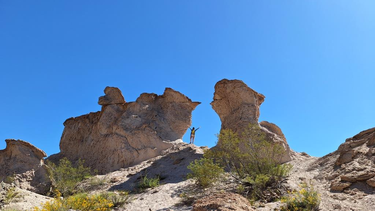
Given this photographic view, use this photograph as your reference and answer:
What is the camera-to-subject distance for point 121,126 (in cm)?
1758

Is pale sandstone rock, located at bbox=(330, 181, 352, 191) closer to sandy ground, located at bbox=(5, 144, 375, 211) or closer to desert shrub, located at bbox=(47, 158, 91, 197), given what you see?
sandy ground, located at bbox=(5, 144, 375, 211)

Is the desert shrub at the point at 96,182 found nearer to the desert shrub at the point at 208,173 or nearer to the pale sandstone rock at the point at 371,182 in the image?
the desert shrub at the point at 208,173

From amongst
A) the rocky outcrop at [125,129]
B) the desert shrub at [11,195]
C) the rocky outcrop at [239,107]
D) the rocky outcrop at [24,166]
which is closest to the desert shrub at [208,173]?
the rocky outcrop at [239,107]

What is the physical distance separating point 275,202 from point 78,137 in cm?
1615

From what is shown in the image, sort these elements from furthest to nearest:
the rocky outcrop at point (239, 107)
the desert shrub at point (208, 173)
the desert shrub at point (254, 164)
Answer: the rocky outcrop at point (239, 107) → the desert shrub at point (208, 173) → the desert shrub at point (254, 164)

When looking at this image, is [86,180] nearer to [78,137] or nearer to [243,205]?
[78,137]

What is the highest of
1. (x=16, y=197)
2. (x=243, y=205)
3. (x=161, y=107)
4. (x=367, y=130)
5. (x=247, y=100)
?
(x=161, y=107)

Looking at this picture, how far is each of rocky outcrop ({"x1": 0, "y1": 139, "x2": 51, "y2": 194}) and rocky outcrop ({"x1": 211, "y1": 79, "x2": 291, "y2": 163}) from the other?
1043 centimetres

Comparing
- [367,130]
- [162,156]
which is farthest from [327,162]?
[162,156]

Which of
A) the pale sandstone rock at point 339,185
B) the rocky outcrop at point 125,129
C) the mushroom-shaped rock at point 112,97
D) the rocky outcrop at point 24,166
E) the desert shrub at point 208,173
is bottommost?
the pale sandstone rock at point 339,185

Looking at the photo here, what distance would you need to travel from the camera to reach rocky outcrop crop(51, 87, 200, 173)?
54.7 feet

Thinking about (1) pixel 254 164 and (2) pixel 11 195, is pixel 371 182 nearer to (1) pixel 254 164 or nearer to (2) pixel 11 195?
(1) pixel 254 164

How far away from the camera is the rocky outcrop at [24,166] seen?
14.4 metres

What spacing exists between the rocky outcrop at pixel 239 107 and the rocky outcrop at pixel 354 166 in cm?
310
